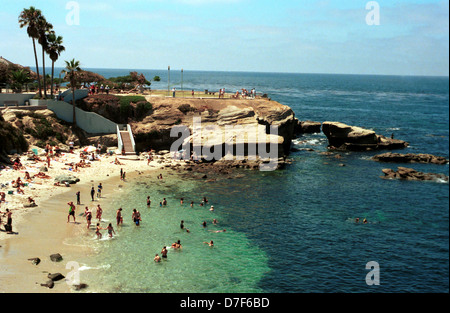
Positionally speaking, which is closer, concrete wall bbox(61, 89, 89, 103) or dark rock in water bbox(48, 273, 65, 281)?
dark rock in water bbox(48, 273, 65, 281)

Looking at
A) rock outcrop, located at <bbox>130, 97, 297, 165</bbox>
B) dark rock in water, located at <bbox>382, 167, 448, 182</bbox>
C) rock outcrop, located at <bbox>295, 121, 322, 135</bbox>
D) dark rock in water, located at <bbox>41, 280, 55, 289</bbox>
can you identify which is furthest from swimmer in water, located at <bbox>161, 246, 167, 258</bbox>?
rock outcrop, located at <bbox>295, 121, 322, 135</bbox>

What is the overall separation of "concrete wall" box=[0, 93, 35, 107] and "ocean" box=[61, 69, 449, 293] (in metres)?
25.3

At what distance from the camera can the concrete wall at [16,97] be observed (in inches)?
2239

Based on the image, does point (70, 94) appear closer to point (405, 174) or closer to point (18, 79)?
point (18, 79)

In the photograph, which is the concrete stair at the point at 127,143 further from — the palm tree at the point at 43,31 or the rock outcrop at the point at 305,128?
the rock outcrop at the point at 305,128

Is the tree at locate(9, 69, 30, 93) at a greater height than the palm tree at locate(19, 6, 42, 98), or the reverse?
the palm tree at locate(19, 6, 42, 98)

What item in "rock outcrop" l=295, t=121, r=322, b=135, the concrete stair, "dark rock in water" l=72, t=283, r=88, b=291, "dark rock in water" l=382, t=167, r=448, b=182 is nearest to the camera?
"dark rock in water" l=72, t=283, r=88, b=291

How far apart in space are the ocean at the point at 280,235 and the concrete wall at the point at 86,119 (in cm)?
1608

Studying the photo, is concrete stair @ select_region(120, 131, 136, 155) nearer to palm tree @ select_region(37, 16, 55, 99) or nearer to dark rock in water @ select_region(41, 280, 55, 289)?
palm tree @ select_region(37, 16, 55, 99)

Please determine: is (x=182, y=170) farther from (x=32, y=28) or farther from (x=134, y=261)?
(x=32, y=28)

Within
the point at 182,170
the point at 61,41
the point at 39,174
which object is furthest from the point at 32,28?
the point at 182,170

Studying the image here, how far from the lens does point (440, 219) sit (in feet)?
34.4

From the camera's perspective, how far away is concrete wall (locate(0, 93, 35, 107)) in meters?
56.9

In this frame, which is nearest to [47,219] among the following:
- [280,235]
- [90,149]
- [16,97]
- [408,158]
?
[280,235]
